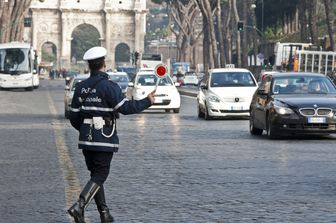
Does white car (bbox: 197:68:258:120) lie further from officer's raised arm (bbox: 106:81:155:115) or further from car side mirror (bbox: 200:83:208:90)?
officer's raised arm (bbox: 106:81:155:115)

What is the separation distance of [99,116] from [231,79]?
76.0 feet

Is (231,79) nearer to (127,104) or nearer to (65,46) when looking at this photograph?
(127,104)

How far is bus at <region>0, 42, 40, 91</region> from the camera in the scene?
71.4 meters

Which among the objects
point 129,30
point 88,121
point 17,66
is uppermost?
point 88,121

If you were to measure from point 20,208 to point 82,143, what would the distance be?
1706mm

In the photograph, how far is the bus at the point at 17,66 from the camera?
234 feet

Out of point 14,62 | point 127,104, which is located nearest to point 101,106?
point 127,104

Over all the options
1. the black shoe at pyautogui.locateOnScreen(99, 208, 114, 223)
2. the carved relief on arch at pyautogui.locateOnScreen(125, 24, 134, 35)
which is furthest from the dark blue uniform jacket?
the carved relief on arch at pyautogui.locateOnScreen(125, 24, 134, 35)

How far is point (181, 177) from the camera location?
15.6m

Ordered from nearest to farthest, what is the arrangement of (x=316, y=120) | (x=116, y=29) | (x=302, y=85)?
1. (x=316, y=120)
2. (x=302, y=85)
3. (x=116, y=29)

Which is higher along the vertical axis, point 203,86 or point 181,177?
point 181,177

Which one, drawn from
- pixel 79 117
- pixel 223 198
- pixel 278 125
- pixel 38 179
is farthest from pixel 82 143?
pixel 278 125

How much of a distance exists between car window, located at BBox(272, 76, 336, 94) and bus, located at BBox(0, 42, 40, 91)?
157 ft

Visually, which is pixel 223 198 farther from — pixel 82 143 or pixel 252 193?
pixel 82 143
